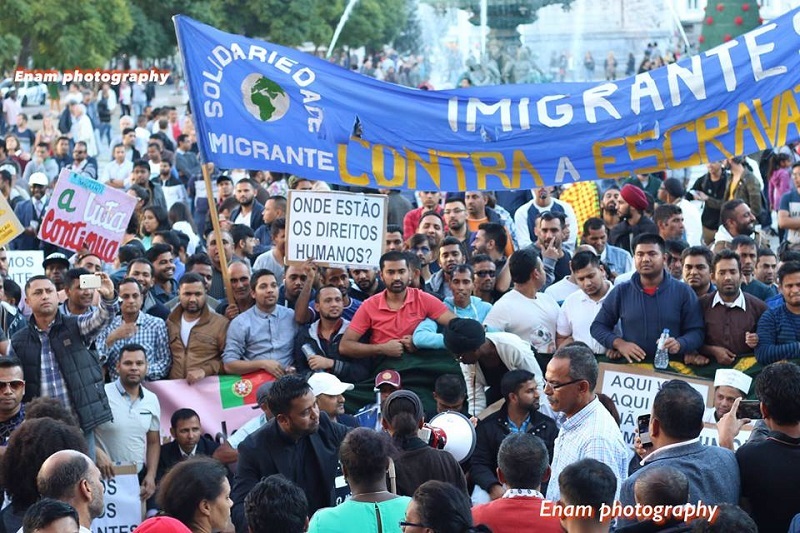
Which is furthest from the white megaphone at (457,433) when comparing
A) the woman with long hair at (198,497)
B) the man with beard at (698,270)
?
the man with beard at (698,270)

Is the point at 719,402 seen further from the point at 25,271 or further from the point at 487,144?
the point at 25,271

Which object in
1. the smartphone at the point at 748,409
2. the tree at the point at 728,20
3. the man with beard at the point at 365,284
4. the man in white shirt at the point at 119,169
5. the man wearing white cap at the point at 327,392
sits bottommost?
the smartphone at the point at 748,409

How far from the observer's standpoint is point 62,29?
43250 millimetres

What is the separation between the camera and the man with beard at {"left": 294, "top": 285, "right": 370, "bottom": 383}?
1016cm

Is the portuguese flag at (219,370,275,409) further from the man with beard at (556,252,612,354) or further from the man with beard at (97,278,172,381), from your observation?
the man with beard at (556,252,612,354)

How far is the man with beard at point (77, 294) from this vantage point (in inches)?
412

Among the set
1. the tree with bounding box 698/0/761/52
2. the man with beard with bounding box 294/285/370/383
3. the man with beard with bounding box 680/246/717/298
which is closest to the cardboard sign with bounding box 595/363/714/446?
the man with beard with bounding box 680/246/717/298

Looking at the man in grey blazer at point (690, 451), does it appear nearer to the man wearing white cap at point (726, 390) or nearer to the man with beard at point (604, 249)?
the man wearing white cap at point (726, 390)

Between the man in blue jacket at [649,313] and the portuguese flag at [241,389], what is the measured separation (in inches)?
90.9

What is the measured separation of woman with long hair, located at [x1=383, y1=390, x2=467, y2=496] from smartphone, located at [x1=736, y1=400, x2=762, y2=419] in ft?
6.43

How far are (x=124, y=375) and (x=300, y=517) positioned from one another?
4.04 metres

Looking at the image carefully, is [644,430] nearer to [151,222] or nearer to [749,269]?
[749,269]

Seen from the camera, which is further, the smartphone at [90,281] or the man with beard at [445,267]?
the man with beard at [445,267]

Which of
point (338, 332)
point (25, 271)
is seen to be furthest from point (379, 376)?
point (25, 271)
